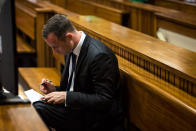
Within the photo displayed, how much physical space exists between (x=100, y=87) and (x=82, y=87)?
0.14 m

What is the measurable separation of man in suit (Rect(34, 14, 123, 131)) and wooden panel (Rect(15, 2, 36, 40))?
2.06 m

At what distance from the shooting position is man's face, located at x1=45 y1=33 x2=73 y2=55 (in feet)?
6.13

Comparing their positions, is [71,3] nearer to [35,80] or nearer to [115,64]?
[35,80]

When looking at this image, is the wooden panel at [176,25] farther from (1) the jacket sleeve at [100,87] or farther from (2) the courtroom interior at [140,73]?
(1) the jacket sleeve at [100,87]

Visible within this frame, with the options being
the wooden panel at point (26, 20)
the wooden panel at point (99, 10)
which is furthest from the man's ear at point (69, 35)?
the wooden panel at point (26, 20)

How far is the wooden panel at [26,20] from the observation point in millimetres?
4022

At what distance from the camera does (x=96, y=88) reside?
1.81 meters

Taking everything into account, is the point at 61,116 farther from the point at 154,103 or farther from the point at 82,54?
the point at 154,103

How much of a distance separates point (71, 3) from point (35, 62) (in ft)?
4.14

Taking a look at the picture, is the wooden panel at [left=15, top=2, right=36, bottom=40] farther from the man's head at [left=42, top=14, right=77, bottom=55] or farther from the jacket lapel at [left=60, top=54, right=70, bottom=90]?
the man's head at [left=42, top=14, right=77, bottom=55]

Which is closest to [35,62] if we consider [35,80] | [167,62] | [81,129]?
[35,80]

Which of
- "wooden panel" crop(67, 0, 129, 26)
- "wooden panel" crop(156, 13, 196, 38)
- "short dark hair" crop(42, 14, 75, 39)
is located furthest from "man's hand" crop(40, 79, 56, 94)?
"wooden panel" crop(67, 0, 129, 26)

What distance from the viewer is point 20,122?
53.8 inches

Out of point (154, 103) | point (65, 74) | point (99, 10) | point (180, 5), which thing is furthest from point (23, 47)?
point (154, 103)
